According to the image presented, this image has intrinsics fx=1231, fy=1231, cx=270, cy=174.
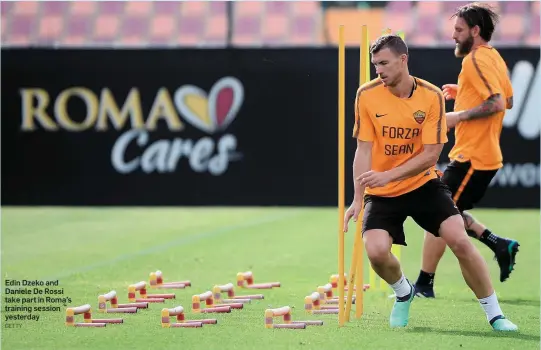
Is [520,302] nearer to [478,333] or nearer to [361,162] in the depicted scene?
[478,333]

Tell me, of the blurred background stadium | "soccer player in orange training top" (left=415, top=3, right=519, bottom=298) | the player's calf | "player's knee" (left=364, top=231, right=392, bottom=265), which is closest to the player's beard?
"soccer player in orange training top" (left=415, top=3, right=519, bottom=298)

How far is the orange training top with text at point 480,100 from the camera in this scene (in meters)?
8.14

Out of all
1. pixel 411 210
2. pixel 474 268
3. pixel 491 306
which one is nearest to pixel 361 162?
pixel 411 210

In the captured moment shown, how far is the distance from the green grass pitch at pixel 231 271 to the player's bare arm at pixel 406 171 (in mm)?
841

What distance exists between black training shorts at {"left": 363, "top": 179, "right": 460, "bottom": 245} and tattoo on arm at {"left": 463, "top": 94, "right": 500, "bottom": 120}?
1.20m

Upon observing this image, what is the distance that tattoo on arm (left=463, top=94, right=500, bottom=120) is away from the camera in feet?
26.7

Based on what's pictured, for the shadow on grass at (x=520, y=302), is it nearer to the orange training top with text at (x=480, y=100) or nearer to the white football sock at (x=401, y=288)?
the orange training top with text at (x=480, y=100)

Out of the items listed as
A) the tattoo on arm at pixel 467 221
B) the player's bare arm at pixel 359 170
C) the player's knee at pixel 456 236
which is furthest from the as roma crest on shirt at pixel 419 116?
the tattoo on arm at pixel 467 221

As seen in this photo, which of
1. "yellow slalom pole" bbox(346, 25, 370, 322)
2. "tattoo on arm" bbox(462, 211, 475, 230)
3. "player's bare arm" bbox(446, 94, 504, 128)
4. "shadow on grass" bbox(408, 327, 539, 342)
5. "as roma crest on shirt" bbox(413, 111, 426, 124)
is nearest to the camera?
"shadow on grass" bbox(408, 327, 539, 342)

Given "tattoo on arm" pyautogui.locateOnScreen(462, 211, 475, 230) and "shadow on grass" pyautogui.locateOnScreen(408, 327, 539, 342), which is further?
"tattoo on arm" pyautogui.locateOnScreen(462, 211, 475, 230)

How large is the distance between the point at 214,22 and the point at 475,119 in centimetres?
1226

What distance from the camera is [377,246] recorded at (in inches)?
271

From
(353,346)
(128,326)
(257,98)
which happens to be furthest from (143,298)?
(257,98)

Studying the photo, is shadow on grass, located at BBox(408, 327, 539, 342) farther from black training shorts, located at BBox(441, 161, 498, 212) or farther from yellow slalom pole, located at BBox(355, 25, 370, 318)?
black training shorts, located at BBox(441, 161, 498, 212)
